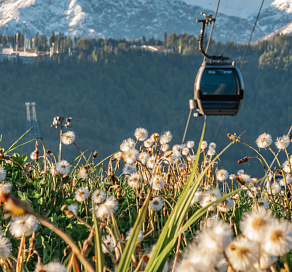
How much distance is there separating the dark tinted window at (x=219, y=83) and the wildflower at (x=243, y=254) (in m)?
2.03

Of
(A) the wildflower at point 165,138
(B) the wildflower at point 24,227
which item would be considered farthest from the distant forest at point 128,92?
(B) the wildflower at point 24,227

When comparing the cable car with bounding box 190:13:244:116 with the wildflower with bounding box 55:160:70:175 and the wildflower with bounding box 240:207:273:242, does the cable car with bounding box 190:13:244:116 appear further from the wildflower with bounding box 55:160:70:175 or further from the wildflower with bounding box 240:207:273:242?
the wildflower with bounding box 240:207:273:242

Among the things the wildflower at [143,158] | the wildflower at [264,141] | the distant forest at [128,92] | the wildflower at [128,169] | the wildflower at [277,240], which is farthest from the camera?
the distant forest at [128,92]

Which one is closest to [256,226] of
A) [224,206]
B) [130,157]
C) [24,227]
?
[24,227]

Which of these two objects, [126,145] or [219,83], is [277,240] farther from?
[219,83]

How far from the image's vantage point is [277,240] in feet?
1.95

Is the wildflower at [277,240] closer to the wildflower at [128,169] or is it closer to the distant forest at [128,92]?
the wildflower at [128,169]

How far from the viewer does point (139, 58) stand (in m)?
103

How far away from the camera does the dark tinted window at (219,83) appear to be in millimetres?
2588

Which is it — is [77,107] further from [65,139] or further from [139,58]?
[65,139]

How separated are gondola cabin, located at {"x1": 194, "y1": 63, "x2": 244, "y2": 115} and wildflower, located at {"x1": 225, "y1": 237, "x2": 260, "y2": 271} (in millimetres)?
1975

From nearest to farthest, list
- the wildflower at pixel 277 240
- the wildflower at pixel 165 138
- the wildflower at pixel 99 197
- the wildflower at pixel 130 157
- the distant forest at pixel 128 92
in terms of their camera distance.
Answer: the wildflower at pixel 277 240
the wildflower at pixel 99 197
the wildflower at pixel 130 157
the wildflower at pixel 165 138
the distant forest at pixel 128 92

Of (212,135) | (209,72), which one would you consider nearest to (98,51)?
(212,135)

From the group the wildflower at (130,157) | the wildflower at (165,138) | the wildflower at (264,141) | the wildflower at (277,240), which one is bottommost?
the wildflower at (165,138)
